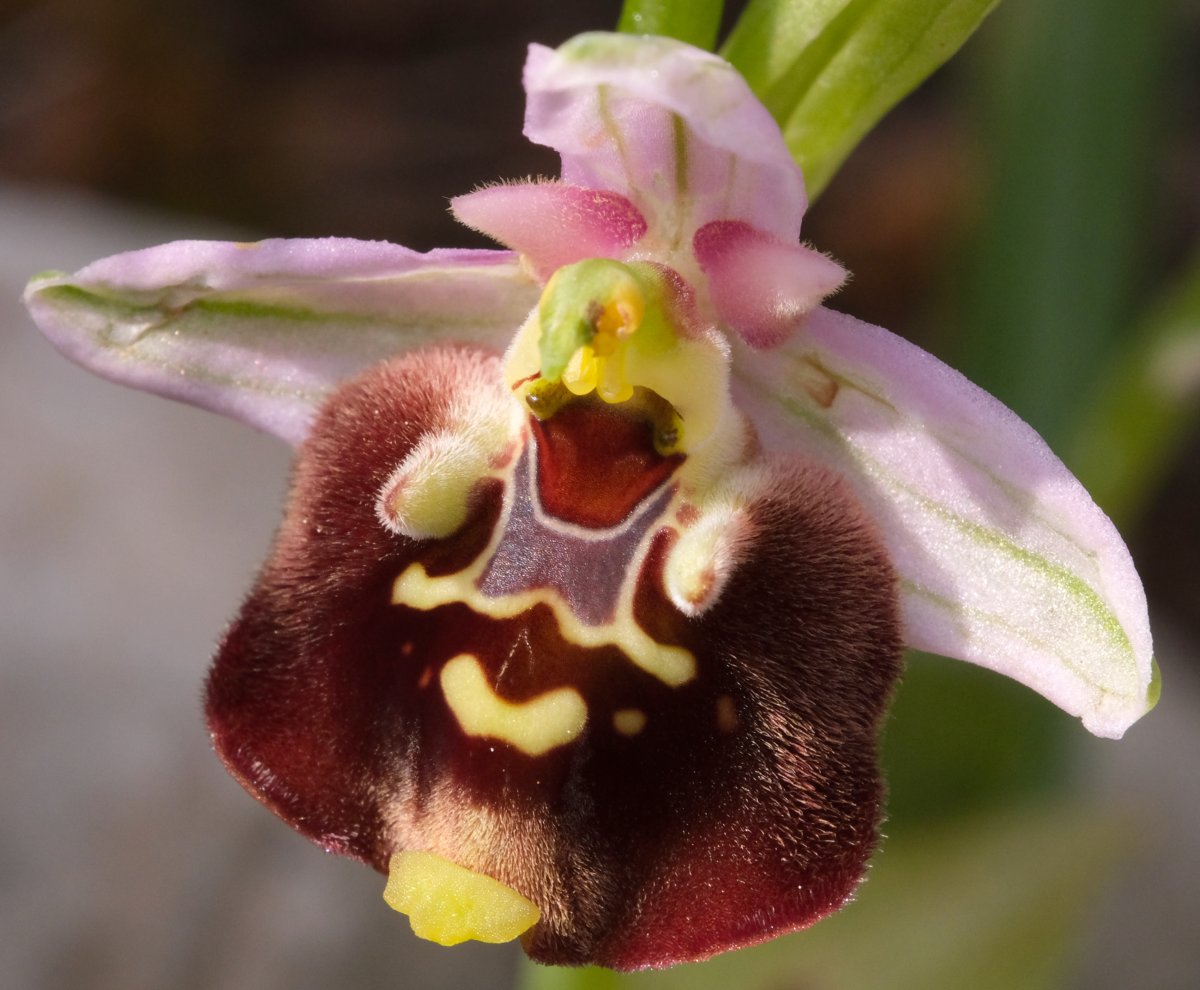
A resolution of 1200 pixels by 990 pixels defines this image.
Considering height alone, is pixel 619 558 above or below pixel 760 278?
below

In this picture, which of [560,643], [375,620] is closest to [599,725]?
[560,643]

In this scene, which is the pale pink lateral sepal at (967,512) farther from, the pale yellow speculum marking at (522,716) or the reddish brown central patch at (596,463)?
the pale yellow speculum marking at (522,716)

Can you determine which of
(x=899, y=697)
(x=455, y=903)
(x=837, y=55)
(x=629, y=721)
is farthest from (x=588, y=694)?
(x=899, y=697)


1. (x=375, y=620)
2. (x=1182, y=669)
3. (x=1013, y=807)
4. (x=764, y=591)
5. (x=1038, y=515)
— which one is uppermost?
(x=1038, y=515)

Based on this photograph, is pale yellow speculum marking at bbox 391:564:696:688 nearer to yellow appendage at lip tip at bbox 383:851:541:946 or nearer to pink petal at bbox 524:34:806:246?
yellow appendage at lip tip at bbox 383:851:541:946

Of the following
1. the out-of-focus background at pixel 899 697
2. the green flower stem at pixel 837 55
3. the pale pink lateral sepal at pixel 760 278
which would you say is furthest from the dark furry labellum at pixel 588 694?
the out-of-focus background at pixel 899 697

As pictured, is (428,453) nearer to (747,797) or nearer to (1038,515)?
(747,797)

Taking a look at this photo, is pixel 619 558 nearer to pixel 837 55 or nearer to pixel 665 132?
pixel 665 132

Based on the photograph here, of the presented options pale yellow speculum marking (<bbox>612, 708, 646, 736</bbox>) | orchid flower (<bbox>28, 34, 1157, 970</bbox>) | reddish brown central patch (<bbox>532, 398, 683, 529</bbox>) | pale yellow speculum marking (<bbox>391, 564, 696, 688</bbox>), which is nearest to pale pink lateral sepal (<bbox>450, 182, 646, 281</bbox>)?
orchid flower (<bbox>28, 34, 1157, 970</bbox>)
